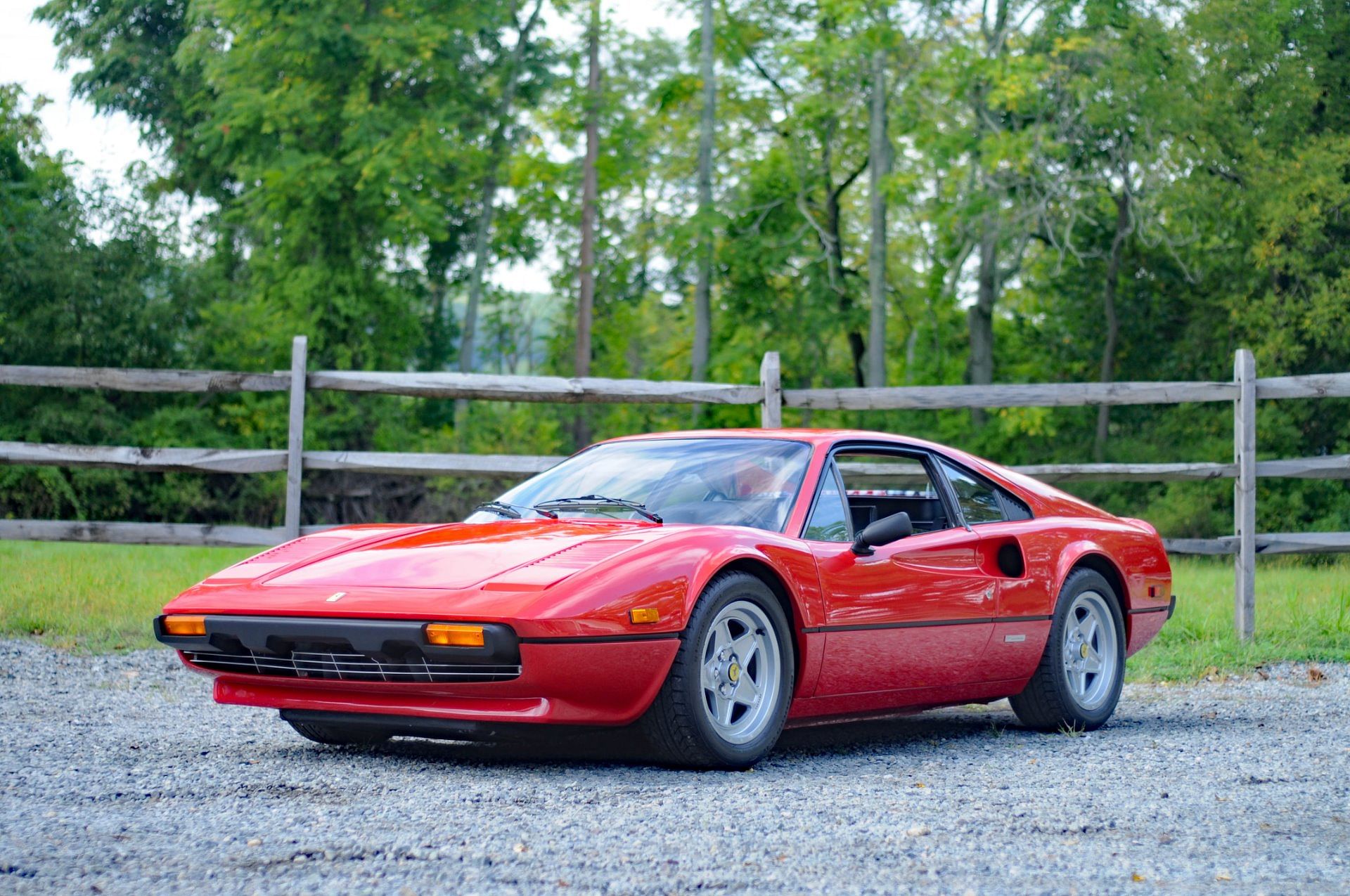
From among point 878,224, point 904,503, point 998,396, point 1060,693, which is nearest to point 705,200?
point 878,224

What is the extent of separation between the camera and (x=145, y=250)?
2645 cm


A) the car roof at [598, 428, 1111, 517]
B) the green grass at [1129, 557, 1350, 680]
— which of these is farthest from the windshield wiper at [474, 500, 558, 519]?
the green grass at [1129, 557, 1350, 680]

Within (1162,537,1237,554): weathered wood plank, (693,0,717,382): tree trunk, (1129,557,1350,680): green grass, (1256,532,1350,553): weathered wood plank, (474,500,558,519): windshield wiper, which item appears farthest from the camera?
(693,0,717,382): tree trunk

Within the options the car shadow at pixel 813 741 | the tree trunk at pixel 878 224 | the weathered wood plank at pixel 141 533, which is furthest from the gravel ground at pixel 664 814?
the tree trunk at pixel 878 224

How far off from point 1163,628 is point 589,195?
2359cm

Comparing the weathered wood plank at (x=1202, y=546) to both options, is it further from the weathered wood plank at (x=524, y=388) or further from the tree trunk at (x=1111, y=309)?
the tree trunk at (x=1111, y=309)

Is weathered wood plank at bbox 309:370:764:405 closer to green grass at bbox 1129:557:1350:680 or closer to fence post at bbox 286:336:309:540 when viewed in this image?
fence post at bbox 286:336:309:540

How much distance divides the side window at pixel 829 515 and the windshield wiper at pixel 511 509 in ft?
3.25

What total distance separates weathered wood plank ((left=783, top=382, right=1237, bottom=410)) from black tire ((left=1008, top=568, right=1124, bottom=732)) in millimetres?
3014

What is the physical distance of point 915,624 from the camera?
5.50m

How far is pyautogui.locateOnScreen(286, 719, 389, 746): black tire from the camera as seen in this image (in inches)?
209

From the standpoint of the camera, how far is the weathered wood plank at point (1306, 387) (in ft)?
30.3

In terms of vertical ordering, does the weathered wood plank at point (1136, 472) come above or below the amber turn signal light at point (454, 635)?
above

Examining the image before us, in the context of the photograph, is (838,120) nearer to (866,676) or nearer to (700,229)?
(700,229)
